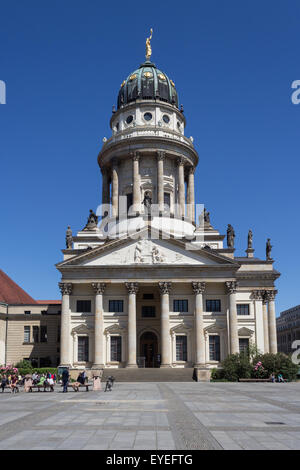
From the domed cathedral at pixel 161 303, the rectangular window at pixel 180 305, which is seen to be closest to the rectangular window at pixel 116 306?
the domed cathedral at pixel 161 303

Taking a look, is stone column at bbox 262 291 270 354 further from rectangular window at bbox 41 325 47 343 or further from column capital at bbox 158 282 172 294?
rectangular window at bbox 41 325 47 343

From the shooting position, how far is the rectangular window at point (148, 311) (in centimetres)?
6344

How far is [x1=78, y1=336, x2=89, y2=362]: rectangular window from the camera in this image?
59.0 m

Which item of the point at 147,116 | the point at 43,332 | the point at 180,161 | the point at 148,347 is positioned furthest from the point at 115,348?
the point at 147,116

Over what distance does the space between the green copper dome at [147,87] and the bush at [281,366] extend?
45.4 meters

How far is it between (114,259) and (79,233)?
14.0 metres

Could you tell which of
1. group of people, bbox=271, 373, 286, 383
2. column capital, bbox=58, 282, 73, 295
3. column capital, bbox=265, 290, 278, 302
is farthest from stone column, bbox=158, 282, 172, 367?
column capital, bbox=265, 290, 278, 302

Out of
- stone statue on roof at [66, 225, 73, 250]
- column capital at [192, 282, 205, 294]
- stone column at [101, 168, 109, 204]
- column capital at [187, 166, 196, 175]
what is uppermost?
column capital at [187, 166, 196, 175]

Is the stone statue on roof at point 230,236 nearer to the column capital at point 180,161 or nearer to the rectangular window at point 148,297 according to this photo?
the rectangular window at point 148,297

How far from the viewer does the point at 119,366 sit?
58438 mm

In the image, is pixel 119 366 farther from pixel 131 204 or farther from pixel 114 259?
pixel 131 204

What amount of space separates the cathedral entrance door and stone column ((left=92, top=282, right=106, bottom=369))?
6886mm

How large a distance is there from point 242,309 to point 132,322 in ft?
49.5

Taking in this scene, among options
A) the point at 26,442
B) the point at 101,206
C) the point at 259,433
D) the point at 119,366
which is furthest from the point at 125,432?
the point at 101,206
